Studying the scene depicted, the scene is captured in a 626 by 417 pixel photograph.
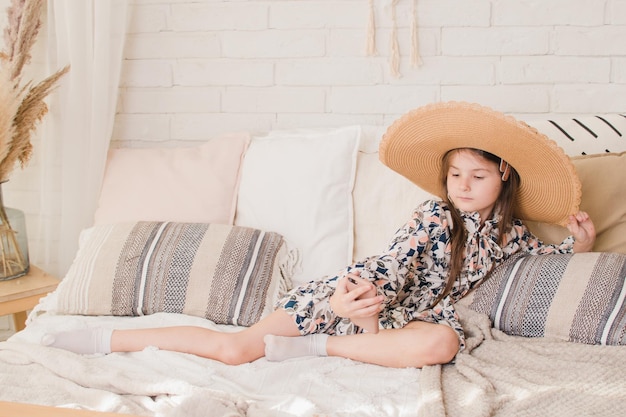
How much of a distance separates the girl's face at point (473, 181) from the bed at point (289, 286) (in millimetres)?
184

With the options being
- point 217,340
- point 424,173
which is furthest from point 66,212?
point 424,173

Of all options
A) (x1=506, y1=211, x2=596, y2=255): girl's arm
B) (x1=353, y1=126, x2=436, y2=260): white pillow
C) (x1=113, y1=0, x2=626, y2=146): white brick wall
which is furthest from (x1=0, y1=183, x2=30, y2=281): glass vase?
(x1=506, y1=211, x2=596, y2=255): girl's arm

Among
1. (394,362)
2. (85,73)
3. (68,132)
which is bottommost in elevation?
(394,362)

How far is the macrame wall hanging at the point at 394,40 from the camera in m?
2.13

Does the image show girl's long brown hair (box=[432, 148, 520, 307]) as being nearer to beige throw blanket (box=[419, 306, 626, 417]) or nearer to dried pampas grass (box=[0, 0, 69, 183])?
beige throw blanket (box=[419, 306, 626, 417])

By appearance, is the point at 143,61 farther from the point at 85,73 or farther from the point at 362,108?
the point at 362,108

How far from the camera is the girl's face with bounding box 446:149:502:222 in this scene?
172 cm

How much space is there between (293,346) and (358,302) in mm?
212

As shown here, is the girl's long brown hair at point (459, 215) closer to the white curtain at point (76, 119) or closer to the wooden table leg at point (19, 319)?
the white curtain at point (76, 119)

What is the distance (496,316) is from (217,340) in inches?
26.7

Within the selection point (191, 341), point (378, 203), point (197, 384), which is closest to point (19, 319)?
point (191, 341)

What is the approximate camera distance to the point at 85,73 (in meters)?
2.13

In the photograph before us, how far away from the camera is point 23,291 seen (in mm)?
1975

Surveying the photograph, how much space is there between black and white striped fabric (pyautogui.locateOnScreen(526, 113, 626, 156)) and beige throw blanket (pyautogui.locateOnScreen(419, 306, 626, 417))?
1.96ft
